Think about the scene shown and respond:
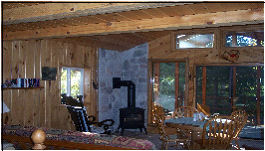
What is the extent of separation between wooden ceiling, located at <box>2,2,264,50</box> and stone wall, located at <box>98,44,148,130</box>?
280 cm

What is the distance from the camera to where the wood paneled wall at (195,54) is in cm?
649

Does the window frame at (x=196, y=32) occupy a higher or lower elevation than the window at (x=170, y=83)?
higher

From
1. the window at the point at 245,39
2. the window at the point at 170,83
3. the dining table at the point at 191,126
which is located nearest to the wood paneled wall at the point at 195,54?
the window at the point at 245,39

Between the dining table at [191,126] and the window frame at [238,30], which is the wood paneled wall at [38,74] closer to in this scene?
the dining table at [191,126]

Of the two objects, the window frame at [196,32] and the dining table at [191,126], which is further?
the window frame at [196,32]

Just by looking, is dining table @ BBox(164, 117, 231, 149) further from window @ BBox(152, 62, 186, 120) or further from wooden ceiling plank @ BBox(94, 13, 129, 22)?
window @ BBox(152, 62, 186, 120)

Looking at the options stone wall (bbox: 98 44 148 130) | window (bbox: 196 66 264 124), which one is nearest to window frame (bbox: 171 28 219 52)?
window (bbox: 196 66 264 124)

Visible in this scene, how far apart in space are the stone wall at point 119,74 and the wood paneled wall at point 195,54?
30 cm

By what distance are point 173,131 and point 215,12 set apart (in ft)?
14.2

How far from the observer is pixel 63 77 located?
640cm

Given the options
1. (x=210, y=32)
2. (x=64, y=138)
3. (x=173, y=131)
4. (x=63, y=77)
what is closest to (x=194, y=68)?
(x=210, y=32)

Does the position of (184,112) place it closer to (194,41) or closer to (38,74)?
(194,41)

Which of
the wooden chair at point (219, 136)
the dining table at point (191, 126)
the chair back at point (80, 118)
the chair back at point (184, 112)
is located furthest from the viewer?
the chair back at point (184, 112)

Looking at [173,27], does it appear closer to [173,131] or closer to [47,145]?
[47,145]
